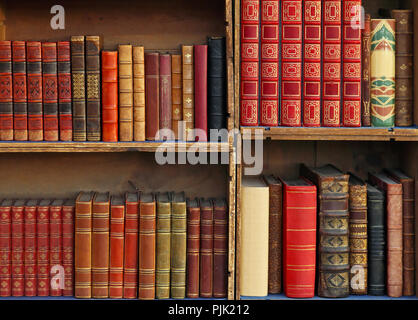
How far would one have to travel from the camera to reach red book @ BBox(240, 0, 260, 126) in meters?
1.50

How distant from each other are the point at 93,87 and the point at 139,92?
0.13 m

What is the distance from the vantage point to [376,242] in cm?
160

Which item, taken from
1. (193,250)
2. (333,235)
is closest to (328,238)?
(333,235)

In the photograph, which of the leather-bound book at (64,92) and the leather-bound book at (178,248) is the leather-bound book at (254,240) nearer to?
the leather-bound book at (178,248)

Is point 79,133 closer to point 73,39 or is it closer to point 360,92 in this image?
point 73,39

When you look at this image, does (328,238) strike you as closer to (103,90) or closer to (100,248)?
(100,248)

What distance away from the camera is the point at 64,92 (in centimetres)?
154

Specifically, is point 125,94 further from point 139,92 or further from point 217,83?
point 217,83

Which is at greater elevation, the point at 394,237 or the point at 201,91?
the point at 201,91

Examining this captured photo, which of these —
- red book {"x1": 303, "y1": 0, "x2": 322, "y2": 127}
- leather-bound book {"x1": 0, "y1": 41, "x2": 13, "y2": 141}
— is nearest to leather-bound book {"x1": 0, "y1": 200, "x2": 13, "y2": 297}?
leather-bound book {"x1": 0, "y1": 41, "x2": 13, "y2": 141}

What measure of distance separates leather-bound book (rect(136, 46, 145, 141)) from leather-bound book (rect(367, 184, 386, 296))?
0.71 metres

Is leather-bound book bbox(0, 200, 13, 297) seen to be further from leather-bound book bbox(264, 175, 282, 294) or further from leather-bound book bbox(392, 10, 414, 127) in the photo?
leather-bound book bbox(392, 10, 414, 127)

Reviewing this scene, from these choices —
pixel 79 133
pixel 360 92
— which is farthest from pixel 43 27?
pixel 360 92
